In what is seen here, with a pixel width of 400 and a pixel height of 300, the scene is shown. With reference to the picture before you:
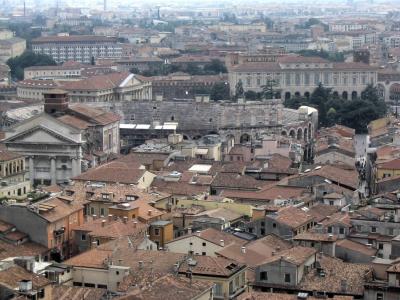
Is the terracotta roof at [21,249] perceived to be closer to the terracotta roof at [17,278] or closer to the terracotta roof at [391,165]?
the terracotta roof at [17,278]

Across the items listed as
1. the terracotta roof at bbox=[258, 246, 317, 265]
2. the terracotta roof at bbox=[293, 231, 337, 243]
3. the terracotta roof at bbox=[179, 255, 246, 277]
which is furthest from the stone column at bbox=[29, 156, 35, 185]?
the terracotta roof at bbox=[179, 255, 246, 277]

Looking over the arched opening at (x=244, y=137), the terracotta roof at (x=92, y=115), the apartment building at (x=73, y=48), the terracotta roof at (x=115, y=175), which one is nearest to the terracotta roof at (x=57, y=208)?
the terracotta roof at (x=115, y=175)

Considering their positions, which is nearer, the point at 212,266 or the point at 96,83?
the point at 212,266

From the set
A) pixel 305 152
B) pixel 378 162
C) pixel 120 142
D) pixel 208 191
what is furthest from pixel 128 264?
pixel 120 142

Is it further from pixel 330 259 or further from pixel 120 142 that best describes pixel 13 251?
pixel 120 142

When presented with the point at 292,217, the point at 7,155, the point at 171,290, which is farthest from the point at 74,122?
the point at 171,290

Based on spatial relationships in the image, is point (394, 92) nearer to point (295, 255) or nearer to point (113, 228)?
point (113, 228)
